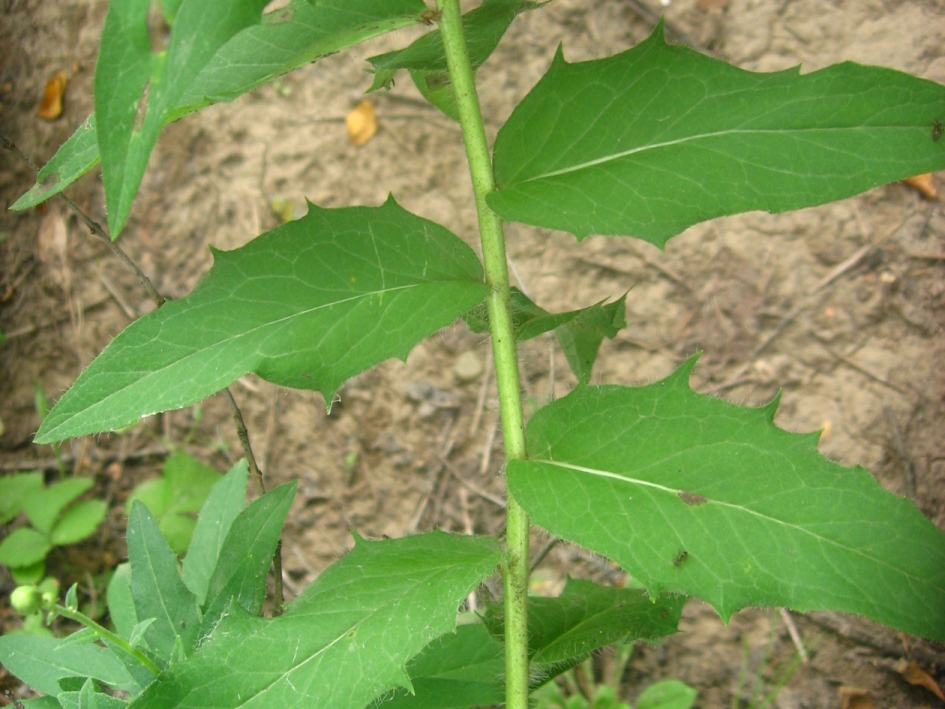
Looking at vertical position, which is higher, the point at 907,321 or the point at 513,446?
the point at 513,446

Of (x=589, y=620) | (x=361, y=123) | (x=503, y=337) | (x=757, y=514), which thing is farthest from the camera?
(x=361, y=123)

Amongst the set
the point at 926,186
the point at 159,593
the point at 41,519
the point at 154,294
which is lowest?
the point at 41,519

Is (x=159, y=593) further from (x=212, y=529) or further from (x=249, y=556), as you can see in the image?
(x=212, y=529)

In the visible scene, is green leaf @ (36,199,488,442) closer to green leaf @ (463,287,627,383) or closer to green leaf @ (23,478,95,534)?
green leaf @ (463,287,627,383)

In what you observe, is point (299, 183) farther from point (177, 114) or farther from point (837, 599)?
point (837, 599)

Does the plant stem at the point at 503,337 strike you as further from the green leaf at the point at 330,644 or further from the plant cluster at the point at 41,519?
the plant cluster at the point at 41,519

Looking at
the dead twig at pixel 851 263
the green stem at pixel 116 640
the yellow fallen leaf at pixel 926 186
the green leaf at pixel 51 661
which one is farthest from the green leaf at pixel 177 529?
the yellow fallen leaf at pixel 926 186

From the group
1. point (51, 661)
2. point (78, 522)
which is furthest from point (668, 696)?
point (78, 522)

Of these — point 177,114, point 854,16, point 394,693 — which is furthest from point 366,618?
point 854,16
